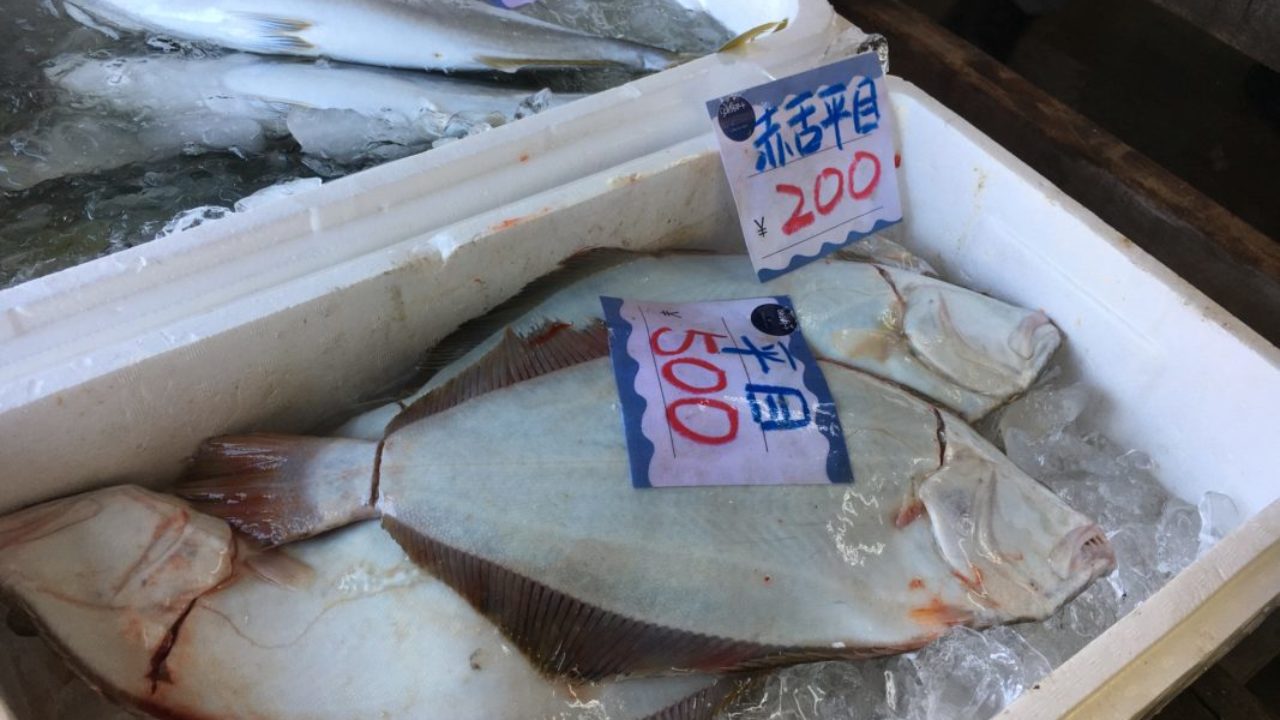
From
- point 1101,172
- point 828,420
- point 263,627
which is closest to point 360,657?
point 263,627

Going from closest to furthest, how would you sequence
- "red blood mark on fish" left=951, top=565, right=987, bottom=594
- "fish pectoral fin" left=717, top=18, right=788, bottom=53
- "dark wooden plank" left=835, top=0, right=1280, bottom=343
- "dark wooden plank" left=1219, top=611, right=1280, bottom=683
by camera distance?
1. "red blood mark on fish" left=951, top=565, right=987, bottom=594
2. "fish pectoral fin" left=717, top=18, right=788, bottom=53
3. "dark wooden plank" left=1219, top=611, right=1280, bottom=683
4. "dark wooden plank" left=835, top=0, right=1280, bottom=343

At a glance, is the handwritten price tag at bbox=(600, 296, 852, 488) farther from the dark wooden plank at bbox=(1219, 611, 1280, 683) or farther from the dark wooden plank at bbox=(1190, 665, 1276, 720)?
the dark wooden plank at bbox=(1219, 611, 1280, 683)

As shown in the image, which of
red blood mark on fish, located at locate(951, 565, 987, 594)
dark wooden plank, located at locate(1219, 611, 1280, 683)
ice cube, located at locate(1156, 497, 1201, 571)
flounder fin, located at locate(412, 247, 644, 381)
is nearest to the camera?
red blood mark on fish, located at locate(951, 565, 987, 594)

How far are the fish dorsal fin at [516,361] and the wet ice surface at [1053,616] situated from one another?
457 mm

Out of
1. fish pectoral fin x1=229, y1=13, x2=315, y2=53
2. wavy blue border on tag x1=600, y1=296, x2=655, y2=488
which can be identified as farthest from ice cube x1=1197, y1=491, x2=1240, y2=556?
fish pectoral fin x1=229, y1=13, x2=315, y2=53

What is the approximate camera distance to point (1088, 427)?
138 cm

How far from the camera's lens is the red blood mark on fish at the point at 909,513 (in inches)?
41.7

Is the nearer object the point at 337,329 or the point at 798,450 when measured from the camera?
the point at 798,450

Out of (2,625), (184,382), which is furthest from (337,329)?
(2,625)

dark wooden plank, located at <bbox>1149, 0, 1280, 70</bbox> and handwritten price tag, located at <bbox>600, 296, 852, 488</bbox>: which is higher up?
handwritten price tag, located at <bbox>600, 296, 852, 488</bbox>

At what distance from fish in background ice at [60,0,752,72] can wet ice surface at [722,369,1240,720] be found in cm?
91

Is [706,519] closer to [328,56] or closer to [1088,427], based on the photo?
[1088,427]

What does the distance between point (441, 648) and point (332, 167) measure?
2.82 ft

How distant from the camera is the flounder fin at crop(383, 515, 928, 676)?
0.98 m
